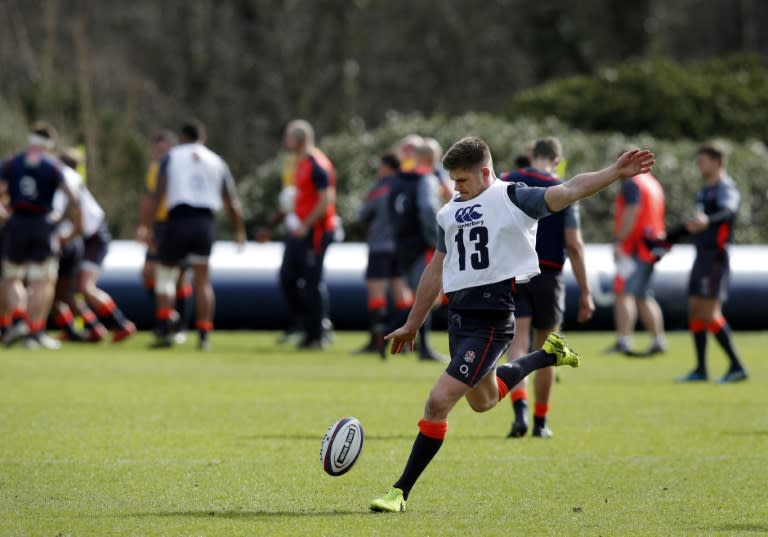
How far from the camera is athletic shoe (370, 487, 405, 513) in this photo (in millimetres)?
6645

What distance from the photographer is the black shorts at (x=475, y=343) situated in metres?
6.89

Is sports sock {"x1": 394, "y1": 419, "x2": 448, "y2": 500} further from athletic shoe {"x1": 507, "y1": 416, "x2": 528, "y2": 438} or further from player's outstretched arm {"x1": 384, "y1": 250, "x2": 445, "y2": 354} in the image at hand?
athletic shoe {"x1": 507, "y1": 416, "x2": 528, "y2": 438}

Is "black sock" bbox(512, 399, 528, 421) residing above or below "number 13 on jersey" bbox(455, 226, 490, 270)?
below

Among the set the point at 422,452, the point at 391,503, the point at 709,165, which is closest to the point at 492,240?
the point at 422,452

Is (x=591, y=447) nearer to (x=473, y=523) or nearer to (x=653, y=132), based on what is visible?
(x=473, y=523)

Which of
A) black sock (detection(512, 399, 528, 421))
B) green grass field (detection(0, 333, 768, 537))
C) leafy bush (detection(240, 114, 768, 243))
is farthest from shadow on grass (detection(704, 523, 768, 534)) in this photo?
leafy bush (detection(240, 114, 768, 243))

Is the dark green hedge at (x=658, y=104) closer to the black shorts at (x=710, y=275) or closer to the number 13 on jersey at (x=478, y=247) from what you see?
the black shorts at (x=710, y=275)

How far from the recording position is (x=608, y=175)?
6379 millimetres

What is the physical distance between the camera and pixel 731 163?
79.3 feet

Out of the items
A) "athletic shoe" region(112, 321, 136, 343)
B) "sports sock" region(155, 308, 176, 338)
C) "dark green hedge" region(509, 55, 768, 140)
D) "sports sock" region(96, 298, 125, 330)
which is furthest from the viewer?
"dark green hedge" region(509, 55, 768, 140)

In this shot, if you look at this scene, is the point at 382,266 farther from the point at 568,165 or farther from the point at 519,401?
the point at 568,165

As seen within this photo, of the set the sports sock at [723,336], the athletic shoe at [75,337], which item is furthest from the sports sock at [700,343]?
the athletic shoe at [75,337]

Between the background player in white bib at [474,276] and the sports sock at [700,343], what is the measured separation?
642cm

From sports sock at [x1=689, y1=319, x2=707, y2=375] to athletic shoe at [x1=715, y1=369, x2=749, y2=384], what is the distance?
209mm
